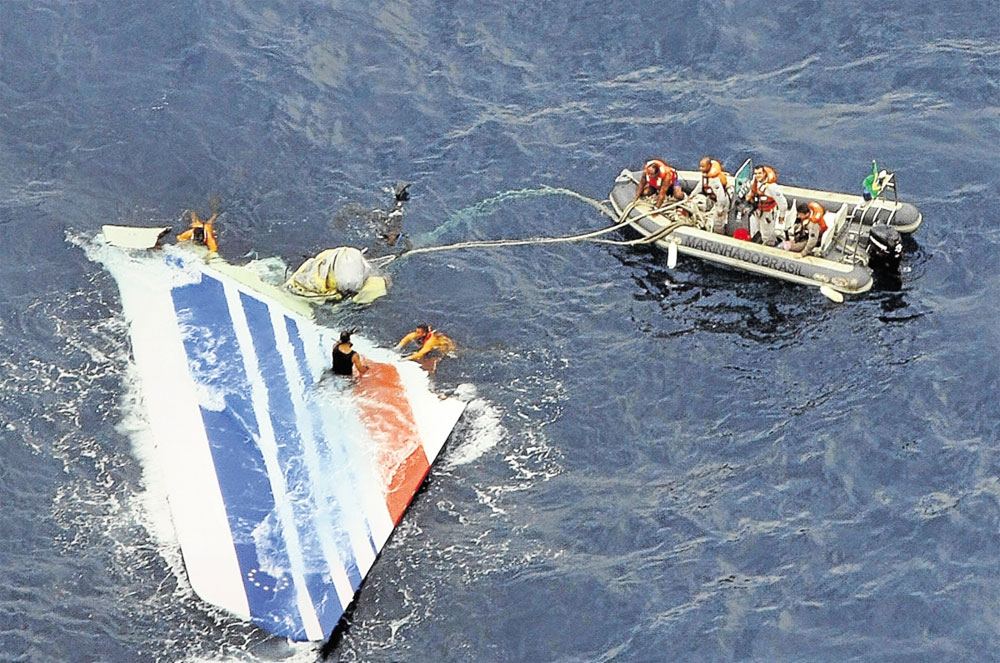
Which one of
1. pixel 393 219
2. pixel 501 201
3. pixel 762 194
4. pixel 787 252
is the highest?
pixel 393 219

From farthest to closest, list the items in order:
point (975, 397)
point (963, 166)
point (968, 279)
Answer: point (963, 166), point (968, 279), point (975, 397)

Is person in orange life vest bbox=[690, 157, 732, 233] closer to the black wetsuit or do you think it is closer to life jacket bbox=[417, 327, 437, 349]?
life jacket bbox=[417, 327, 437, 349]

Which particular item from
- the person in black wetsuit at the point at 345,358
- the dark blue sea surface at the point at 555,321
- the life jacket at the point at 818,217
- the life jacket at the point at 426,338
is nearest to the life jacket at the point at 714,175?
the dark blue sea surface at the point at 555,321

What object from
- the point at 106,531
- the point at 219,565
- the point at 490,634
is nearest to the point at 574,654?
the point at 490,634

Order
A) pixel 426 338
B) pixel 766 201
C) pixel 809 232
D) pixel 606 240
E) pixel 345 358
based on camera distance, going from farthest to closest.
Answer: pixel 606 240 → pixel 766 201 → pixel 809 232 → pixel 426 338 → pixel 345 358

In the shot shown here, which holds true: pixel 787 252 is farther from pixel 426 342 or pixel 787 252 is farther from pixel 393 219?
pixel 393 219

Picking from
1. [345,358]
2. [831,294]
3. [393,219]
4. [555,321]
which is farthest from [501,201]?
[831,294]

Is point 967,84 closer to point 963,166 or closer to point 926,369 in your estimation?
point 963,166
